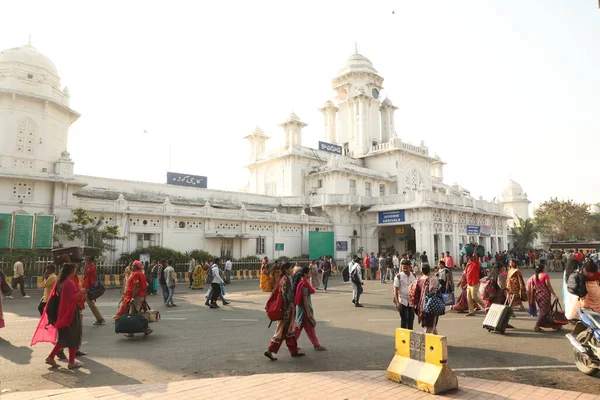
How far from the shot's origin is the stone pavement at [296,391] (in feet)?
15.2

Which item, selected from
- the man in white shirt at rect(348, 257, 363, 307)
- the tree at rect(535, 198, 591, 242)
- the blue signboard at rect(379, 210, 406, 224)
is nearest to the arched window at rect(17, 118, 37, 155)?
the man in white shirt at rect(348, 257, 363, 307)

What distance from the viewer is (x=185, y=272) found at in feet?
75.4

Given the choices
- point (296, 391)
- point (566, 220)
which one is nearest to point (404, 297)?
point (296, 391)

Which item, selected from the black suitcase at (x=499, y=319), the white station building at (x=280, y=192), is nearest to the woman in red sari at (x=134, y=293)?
the black suitcase at (x=499, y=319)

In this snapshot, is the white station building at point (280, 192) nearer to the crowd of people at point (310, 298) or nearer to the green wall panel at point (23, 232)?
the green wall panel at point (23, 232)

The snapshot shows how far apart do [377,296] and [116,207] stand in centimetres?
1599

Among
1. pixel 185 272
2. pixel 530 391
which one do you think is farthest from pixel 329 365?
pixel 185 272

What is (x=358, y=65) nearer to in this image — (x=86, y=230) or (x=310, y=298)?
(x=86, y=230)

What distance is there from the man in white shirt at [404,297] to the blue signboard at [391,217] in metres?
24.7

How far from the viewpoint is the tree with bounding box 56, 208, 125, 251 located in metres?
19.8

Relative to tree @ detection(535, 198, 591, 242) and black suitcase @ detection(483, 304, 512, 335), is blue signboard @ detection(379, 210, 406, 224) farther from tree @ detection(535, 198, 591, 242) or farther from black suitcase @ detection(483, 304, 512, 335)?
tree @ detection(535, 198, 591, 242)

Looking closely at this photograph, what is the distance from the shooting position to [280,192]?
3706 centimetres

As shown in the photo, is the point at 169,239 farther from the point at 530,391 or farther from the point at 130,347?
the point at 530,391

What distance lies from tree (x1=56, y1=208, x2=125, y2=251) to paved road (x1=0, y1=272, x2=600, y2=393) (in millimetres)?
9177
